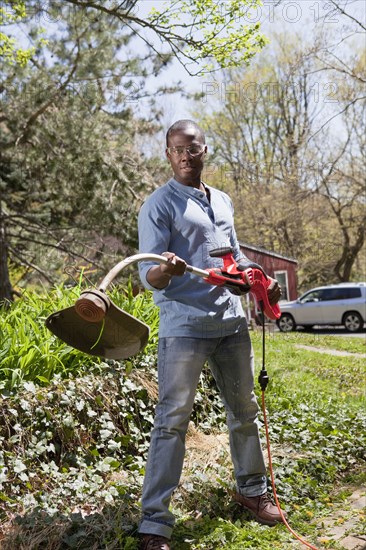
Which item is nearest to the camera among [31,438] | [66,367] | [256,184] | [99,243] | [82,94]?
[31,438]

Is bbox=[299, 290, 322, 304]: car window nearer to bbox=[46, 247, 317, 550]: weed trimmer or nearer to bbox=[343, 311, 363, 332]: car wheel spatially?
bbox=[343, 311, 363, 332]: car wheel

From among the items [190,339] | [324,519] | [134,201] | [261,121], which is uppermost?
[261,121]

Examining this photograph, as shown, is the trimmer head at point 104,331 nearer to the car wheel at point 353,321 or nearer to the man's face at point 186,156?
the man's face at point 186,156

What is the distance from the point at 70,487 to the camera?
398 centimetres

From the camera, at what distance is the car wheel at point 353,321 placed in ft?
74.0

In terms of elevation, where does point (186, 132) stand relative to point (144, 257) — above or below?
above

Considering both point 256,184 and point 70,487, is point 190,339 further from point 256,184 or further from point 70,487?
point 256,184

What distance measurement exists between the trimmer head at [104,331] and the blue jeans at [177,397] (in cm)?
18

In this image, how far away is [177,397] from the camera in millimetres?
3289

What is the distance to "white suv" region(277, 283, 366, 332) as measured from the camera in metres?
22.5

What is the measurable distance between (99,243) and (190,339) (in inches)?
407

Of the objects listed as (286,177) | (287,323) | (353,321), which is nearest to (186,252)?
(353,321)

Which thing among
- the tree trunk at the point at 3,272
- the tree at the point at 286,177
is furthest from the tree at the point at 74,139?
the tree at the point at 286,177

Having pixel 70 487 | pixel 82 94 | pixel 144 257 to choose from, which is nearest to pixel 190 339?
pixel 144 257
